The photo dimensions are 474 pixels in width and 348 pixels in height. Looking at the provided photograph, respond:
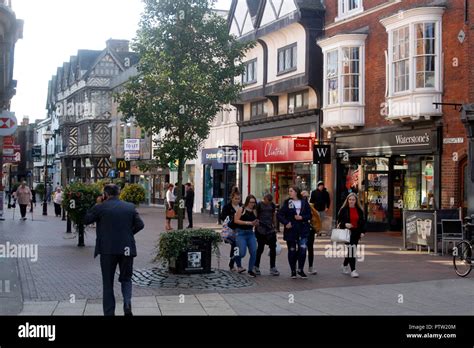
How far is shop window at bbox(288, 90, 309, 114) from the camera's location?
29.8 meters

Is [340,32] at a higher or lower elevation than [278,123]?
higher

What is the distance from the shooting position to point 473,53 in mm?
18406

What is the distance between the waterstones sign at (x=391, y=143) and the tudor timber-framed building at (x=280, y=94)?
2473 mm

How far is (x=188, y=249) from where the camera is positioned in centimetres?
1302

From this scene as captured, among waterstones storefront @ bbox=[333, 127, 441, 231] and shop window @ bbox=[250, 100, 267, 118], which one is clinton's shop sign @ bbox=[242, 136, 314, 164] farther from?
waterstones storefront @ bbox=[333, 127, 441, 231]

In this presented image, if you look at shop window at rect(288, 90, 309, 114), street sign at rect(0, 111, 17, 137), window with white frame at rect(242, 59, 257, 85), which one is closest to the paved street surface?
street sign at rect(0, 111, 17, 137)

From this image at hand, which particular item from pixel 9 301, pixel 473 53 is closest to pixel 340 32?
pixel 473 53

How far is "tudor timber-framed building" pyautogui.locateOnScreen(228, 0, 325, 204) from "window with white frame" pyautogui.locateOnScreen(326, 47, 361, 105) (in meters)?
2.04

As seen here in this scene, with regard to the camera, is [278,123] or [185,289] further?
[278,123]

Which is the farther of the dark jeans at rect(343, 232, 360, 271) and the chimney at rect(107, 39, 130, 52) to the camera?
the chimney at rect(107, 39, 130, 52)
